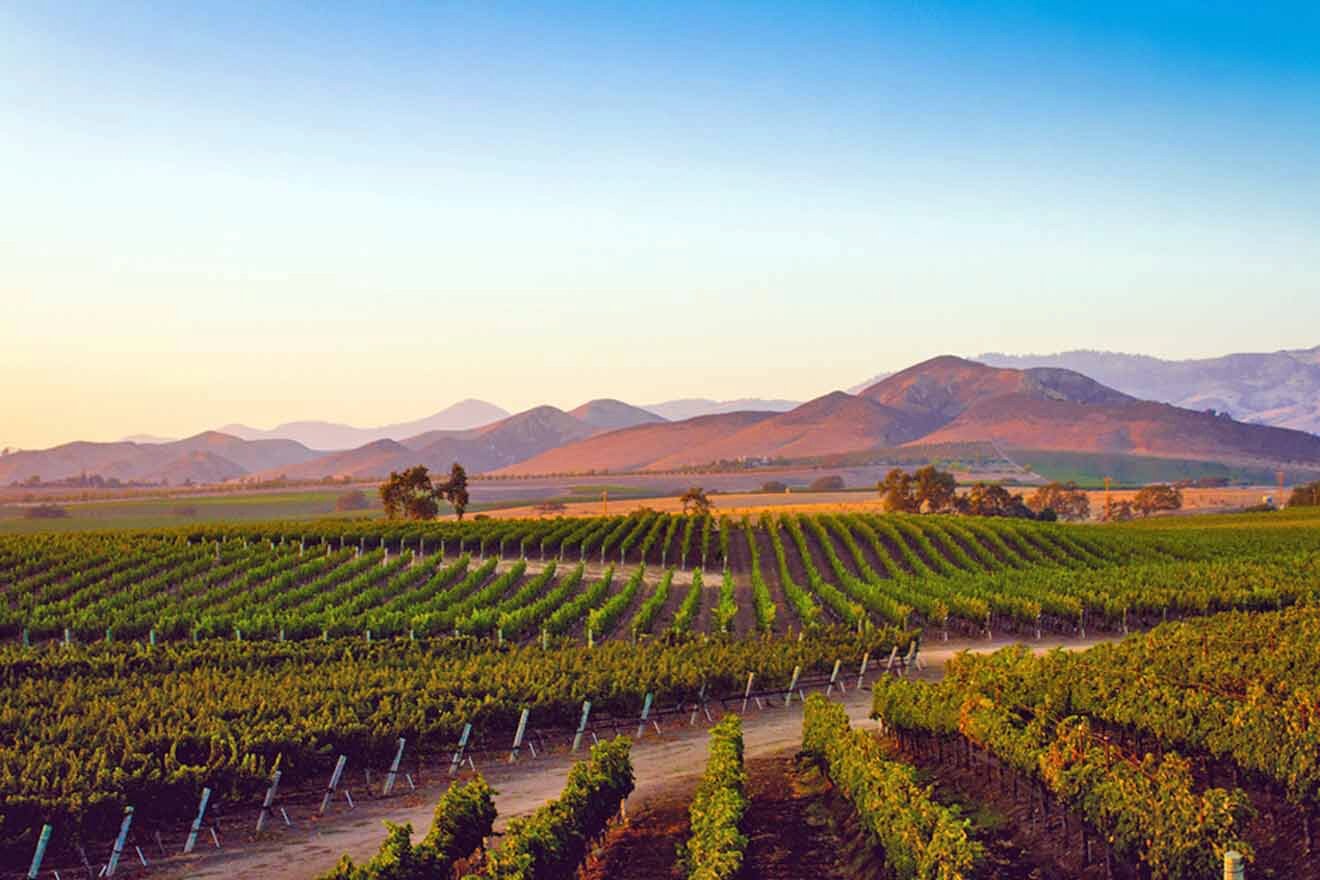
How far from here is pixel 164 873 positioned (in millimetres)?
19828

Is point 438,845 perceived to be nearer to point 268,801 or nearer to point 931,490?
point 268,801

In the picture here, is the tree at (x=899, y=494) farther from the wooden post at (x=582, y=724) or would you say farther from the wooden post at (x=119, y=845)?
the wooden post at (x=119, y=845)

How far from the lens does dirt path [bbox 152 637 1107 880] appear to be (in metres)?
20.3

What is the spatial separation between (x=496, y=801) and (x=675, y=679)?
8.65 m

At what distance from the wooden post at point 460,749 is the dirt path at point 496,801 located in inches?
13.2

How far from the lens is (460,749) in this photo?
26.1m

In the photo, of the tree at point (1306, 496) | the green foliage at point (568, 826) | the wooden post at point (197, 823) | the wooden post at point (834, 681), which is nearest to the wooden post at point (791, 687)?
the wooden post at point (834, 681)

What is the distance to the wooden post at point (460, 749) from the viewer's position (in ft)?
85.6

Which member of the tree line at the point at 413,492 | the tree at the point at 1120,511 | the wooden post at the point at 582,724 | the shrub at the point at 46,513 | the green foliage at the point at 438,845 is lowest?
the tree at the point at 1120,511

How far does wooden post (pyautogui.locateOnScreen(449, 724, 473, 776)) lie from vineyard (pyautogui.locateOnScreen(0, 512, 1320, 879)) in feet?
0.68

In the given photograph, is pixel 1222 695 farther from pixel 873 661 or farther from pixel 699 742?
pixel 873 661

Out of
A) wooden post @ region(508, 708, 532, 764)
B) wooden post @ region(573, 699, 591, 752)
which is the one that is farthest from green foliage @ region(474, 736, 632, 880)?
wooden post @ region(573, 699, 591, 752)

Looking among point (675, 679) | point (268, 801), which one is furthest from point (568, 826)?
point (675, 679)

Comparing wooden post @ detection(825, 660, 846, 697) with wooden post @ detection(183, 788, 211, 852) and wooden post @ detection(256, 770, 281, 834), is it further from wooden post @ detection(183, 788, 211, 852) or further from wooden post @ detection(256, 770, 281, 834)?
wooden post @ detection(183, 788, 211, 852)
